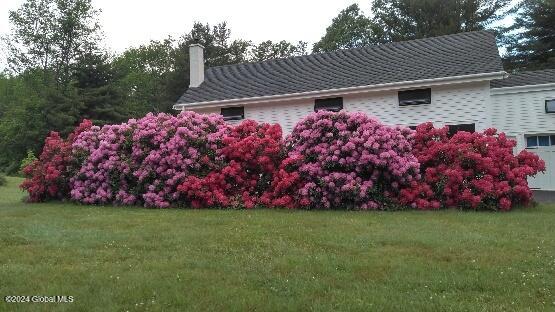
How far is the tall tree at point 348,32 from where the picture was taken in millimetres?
43156

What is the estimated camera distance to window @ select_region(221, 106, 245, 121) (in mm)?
21203

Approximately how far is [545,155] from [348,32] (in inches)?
1160

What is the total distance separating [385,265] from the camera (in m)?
5.05

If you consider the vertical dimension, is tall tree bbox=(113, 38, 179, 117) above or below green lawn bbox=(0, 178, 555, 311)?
above

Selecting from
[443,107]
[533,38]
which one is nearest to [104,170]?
[443,107]

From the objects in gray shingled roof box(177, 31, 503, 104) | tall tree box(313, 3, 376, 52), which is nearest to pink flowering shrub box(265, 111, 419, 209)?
gray shingled roof box(177, 31, 503, 104)

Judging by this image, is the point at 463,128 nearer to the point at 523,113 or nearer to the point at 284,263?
the point at 523,113

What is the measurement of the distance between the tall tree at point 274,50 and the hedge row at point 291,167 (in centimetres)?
3766

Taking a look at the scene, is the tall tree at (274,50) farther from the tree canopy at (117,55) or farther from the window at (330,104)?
the window at (330,104)

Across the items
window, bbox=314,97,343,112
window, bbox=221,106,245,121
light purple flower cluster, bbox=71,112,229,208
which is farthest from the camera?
window, bbox=221,106,245,121

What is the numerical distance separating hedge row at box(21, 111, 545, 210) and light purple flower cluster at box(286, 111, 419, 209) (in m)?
0.02

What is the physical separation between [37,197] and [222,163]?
5203mm

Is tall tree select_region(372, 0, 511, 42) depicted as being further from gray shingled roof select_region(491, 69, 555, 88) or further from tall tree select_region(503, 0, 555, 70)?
gray shingled roof select_region(491, 69, 555, 88)

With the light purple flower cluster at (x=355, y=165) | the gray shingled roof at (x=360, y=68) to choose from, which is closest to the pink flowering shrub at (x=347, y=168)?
the light purple flower cluster at (x=355, y=165)
